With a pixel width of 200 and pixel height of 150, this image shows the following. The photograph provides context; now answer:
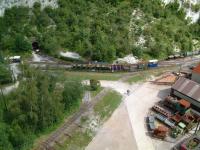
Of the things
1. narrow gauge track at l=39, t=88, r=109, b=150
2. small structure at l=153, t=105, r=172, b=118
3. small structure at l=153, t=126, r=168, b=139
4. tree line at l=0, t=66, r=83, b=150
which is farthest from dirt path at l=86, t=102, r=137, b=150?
tree line at l=0, t=66, r=83, b=150

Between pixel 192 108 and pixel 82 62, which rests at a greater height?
pixel 82 62

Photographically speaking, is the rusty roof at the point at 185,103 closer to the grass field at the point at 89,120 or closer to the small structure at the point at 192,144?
the small structure at the point at 192,144

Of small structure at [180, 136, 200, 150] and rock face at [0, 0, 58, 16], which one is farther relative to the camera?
rock face at [0, 0, 58, 16]

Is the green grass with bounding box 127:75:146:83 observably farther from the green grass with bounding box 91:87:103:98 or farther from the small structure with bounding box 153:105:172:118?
the small structure with bounding box 153:105:172:118

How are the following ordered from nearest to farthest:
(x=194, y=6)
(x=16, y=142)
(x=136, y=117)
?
1. (x=16, y=142)
2. (x=136, y=117)
3. (x=194, y=6)

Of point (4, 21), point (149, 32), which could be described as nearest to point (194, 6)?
point (149, 32)

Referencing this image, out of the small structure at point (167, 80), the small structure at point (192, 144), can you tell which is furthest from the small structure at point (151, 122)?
the small structure at point (167, 80)

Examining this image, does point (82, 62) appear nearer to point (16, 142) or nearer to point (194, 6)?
point (16, 142)
